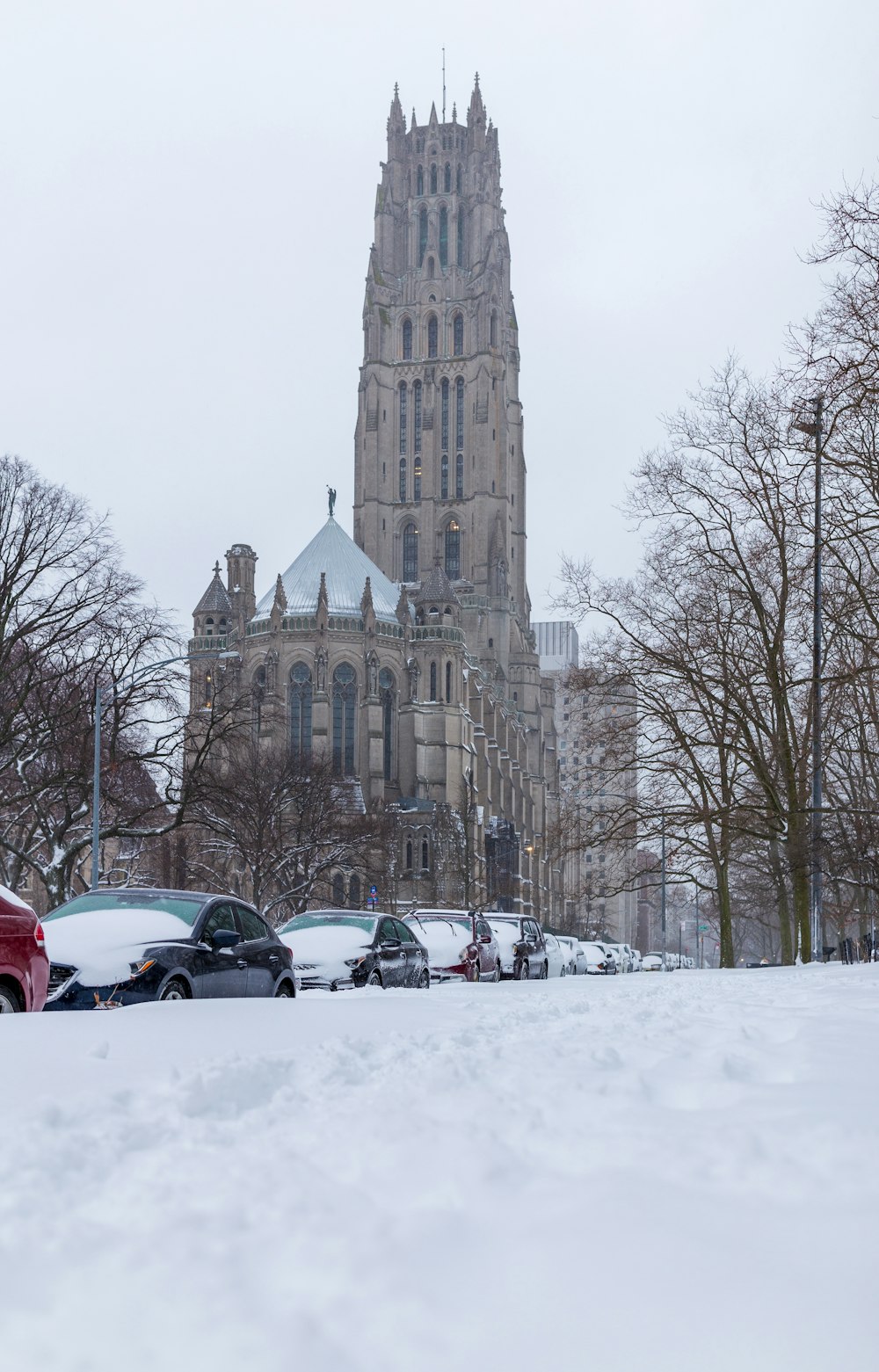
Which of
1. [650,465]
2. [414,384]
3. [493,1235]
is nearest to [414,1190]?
[493,1235]

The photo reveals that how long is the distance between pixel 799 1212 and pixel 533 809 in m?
117

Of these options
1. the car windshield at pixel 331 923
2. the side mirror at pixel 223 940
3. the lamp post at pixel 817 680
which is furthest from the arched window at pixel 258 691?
the side mirror at pixel 223 940

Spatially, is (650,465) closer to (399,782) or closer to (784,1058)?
(784,1058)

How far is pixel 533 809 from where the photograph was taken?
120500mm

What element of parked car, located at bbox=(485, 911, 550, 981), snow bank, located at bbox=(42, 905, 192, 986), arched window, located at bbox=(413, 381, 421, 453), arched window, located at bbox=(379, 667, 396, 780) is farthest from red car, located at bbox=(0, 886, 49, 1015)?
arched window, located at bbox=(413, 381, 421, 453)

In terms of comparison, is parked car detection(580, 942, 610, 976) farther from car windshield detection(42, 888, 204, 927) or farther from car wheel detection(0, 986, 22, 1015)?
car wheel detection(0, 986, 22, 1015)

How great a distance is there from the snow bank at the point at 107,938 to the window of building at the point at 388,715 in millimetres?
77133

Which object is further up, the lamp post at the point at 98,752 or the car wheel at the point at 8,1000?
the lamp post at the point at 98,752

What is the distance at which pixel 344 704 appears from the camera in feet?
294

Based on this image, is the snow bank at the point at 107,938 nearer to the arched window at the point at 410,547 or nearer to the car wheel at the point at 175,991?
the car wheel at the point at 175,991

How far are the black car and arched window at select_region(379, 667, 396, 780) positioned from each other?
75.9m

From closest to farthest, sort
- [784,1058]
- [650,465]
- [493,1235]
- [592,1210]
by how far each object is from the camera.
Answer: [493,1235]
[592,1210]
[784,1058]
[650,465]

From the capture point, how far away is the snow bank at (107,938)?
491 inches

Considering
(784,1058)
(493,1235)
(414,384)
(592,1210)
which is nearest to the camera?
(493,1235)
